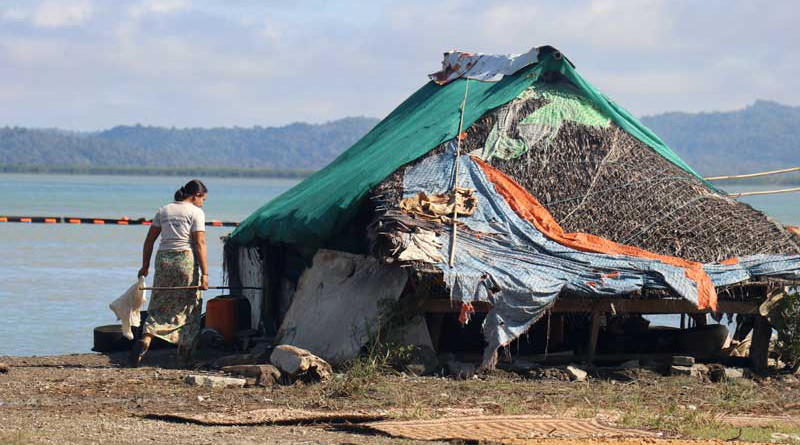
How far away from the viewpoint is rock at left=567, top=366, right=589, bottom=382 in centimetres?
1123

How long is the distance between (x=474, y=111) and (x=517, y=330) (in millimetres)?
3009

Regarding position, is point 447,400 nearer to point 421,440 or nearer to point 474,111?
point 421,440

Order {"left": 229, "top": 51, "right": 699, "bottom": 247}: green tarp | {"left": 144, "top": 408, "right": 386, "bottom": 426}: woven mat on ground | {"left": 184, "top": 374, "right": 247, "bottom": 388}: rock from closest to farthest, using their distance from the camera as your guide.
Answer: {"left": 144, "top": 408, "right": 386, "bottom": 426}: woven mat on ground
{"left": 184, "top": 374, "right": 247, "bottom": 388}: rock
{"left": 229, "top": 51, "right": 699, "bottom": 247}: green tarp

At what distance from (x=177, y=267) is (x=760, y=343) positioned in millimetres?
5278

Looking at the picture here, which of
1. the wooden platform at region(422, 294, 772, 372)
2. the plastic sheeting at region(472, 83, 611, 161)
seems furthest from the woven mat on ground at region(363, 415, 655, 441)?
the plastic sheeting at region(472, 83, 611, 161)

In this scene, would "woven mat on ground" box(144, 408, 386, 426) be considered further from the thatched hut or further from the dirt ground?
the thatched hut

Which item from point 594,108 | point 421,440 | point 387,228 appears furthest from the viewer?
point 594,108

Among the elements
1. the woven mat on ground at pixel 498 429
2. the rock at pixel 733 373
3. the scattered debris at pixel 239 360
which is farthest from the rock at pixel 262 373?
the rock at pixel 733 373

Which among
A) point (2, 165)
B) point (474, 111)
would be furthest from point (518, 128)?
point (2, 165)

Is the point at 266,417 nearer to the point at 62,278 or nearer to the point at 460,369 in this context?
the point at 460,369

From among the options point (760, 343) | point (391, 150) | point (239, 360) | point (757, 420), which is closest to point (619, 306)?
point (760, 343)

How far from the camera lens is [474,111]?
524 inches

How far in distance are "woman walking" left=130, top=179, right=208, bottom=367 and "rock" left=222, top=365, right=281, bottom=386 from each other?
104cm

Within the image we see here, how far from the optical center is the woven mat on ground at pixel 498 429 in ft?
27.2
